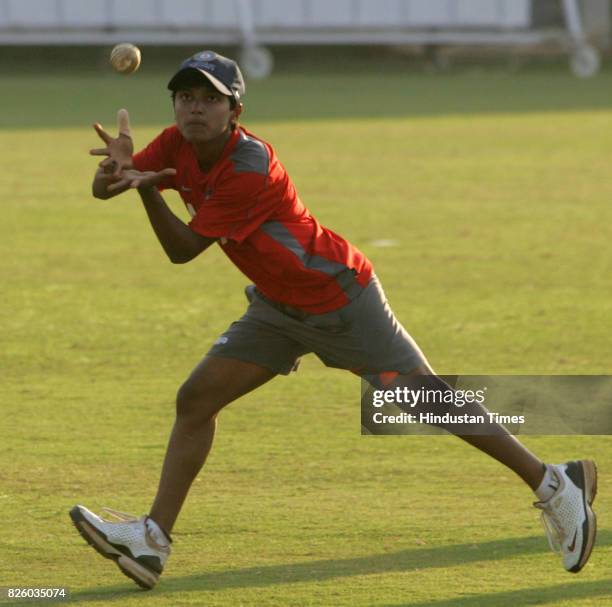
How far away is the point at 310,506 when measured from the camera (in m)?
7.27

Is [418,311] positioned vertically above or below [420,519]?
below

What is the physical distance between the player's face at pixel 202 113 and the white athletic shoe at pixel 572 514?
180 cm

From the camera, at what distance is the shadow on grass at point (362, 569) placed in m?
6.16

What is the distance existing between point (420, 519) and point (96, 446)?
1931mm

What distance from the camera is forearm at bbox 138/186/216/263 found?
5.93m

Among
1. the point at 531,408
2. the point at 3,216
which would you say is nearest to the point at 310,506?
the point at 531,408

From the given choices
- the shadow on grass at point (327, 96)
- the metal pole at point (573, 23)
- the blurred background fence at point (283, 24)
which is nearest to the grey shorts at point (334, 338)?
the shadow on grass at point (327, 96)

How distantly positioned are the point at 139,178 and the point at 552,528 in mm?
1979

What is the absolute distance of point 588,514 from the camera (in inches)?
250

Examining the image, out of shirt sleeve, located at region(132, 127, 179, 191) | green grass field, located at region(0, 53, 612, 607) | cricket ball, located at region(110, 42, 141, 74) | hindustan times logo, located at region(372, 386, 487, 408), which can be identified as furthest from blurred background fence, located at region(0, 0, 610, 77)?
hindustan times logo, located at region(372, 386, 487, 408)

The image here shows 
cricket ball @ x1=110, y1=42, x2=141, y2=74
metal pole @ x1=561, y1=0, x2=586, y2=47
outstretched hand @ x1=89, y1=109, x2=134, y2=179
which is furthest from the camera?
metal pole @ x1=561, y1=0, x2=586, y2=47

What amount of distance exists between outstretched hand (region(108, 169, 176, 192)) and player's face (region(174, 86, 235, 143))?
0.64 feet

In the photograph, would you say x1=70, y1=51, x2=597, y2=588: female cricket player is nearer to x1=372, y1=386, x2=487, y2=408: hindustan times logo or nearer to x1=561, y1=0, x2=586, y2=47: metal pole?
x1=372, y1=386, x2=487, y2=408: hindustan times logo

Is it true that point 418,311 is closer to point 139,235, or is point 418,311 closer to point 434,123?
point 139,235
